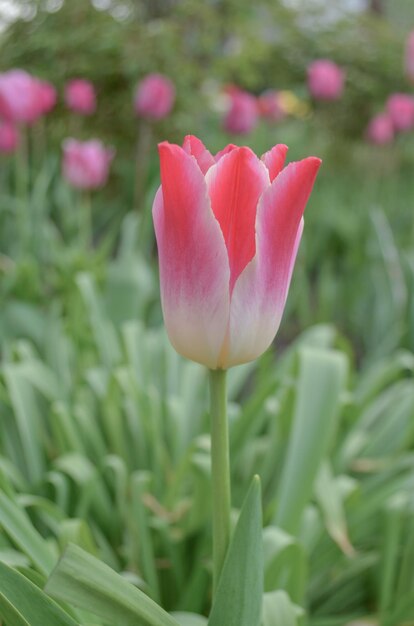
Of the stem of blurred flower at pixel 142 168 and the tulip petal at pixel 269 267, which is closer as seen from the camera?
the tulip petal at pixel 269 267

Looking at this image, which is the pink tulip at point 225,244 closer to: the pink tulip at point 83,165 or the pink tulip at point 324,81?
the pink tulip at point 83,165

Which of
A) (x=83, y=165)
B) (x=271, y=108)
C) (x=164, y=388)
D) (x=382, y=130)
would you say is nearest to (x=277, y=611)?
(x=164, y=388)

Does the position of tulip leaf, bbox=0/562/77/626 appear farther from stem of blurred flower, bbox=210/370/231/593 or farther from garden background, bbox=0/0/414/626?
stem of blurred flower, bbox=210/370/231/593

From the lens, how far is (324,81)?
3543 mm

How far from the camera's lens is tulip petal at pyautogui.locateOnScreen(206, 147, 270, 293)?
51 centimetres

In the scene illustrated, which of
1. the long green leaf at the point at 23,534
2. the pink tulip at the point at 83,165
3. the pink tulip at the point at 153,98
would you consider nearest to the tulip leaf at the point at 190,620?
the long green leaf at the point at 23,534

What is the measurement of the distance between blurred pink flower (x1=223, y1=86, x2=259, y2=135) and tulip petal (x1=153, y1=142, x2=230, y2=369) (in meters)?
2.73

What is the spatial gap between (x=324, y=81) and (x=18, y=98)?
1.66 meters

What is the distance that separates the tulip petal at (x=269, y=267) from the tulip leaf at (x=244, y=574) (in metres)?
0.10

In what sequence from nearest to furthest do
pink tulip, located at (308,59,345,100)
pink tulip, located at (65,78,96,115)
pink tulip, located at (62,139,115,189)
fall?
1. pink tulip, located at (62,139,115,189)
2. pink tulip, located at (65,78,96,115)
3. pink tulip, located at (308,59,345,100)

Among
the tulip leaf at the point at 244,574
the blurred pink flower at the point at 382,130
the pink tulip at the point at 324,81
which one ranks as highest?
the tulip leaf at the point at 244,574

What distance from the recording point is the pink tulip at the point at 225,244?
50cm

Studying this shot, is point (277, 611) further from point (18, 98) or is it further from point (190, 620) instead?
point (18, 98)

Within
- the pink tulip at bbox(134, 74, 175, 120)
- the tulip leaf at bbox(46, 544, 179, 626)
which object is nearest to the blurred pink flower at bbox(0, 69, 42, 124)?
the pink tulip at bbox(134, 74, 175, 120)
